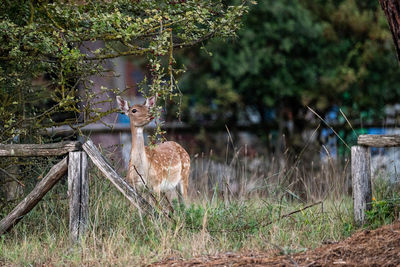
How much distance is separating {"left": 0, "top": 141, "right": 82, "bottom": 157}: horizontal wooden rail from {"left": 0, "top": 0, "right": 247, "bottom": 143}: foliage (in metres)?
0.35

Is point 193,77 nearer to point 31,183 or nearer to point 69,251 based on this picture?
point 31,183

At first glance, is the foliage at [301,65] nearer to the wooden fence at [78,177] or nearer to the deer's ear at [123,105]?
the deer's ear at [123,105]

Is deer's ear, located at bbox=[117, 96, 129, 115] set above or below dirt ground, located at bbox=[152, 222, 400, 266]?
above

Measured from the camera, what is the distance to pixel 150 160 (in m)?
7.89

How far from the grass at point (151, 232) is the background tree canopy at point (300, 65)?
4409 mm

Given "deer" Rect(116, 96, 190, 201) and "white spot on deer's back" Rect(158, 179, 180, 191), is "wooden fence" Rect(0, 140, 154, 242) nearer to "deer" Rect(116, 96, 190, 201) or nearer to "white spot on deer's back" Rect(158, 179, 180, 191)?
"deer" Rect(116, 96, 190, 201)

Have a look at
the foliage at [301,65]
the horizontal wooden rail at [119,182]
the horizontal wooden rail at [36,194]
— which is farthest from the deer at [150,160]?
Result: the foliage at [301,65]

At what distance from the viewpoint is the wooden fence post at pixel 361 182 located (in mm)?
5977

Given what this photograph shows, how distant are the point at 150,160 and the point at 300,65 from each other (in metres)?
4.20

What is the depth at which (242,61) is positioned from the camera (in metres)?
10.6

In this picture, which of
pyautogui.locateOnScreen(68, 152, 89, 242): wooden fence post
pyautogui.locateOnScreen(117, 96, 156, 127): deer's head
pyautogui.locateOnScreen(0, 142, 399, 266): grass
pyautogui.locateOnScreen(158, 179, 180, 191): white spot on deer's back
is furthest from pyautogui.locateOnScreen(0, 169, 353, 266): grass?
pyautogui.locateOnScreen(158, 179, 180, 191): white spot on deer's back

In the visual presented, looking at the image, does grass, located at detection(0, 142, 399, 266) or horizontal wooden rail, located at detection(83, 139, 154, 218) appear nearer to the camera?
grass, located at detection(0, 142, 399, 266)

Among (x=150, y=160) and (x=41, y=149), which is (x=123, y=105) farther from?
(x=41, y=149)

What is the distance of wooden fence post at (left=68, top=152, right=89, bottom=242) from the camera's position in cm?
593
